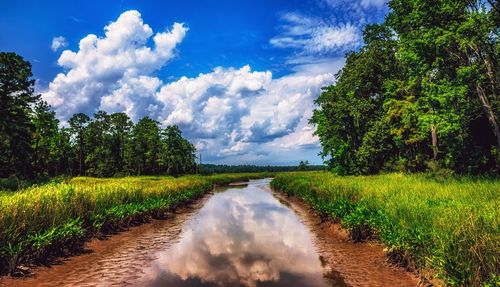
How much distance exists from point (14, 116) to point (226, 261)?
44986 mm

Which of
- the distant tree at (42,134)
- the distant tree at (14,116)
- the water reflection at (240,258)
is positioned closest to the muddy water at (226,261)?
the water reflection at (240,258)

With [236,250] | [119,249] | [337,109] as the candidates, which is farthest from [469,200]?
[337,109]

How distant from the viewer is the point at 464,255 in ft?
18.8

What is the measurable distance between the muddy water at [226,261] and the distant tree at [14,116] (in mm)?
36887

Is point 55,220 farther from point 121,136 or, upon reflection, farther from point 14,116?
point 121,136

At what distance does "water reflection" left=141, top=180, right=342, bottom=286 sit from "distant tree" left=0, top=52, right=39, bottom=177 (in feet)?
123

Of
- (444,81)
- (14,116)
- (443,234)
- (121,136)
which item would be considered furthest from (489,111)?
(121,136)

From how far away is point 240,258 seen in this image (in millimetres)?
10289

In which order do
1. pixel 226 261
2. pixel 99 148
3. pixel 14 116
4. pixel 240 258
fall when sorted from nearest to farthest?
pixel 226 261 → pixel 240 258 → pixel 14 116 → pixel 99 148

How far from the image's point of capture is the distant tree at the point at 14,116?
42.2 metres

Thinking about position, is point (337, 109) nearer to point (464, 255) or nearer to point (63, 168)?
point (464, 255)

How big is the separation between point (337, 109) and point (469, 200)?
114ft

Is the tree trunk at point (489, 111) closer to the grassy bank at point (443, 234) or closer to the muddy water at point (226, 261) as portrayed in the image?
the grassy bank at point (443, 234)

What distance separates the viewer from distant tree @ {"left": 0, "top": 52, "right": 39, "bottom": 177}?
1660 inches
